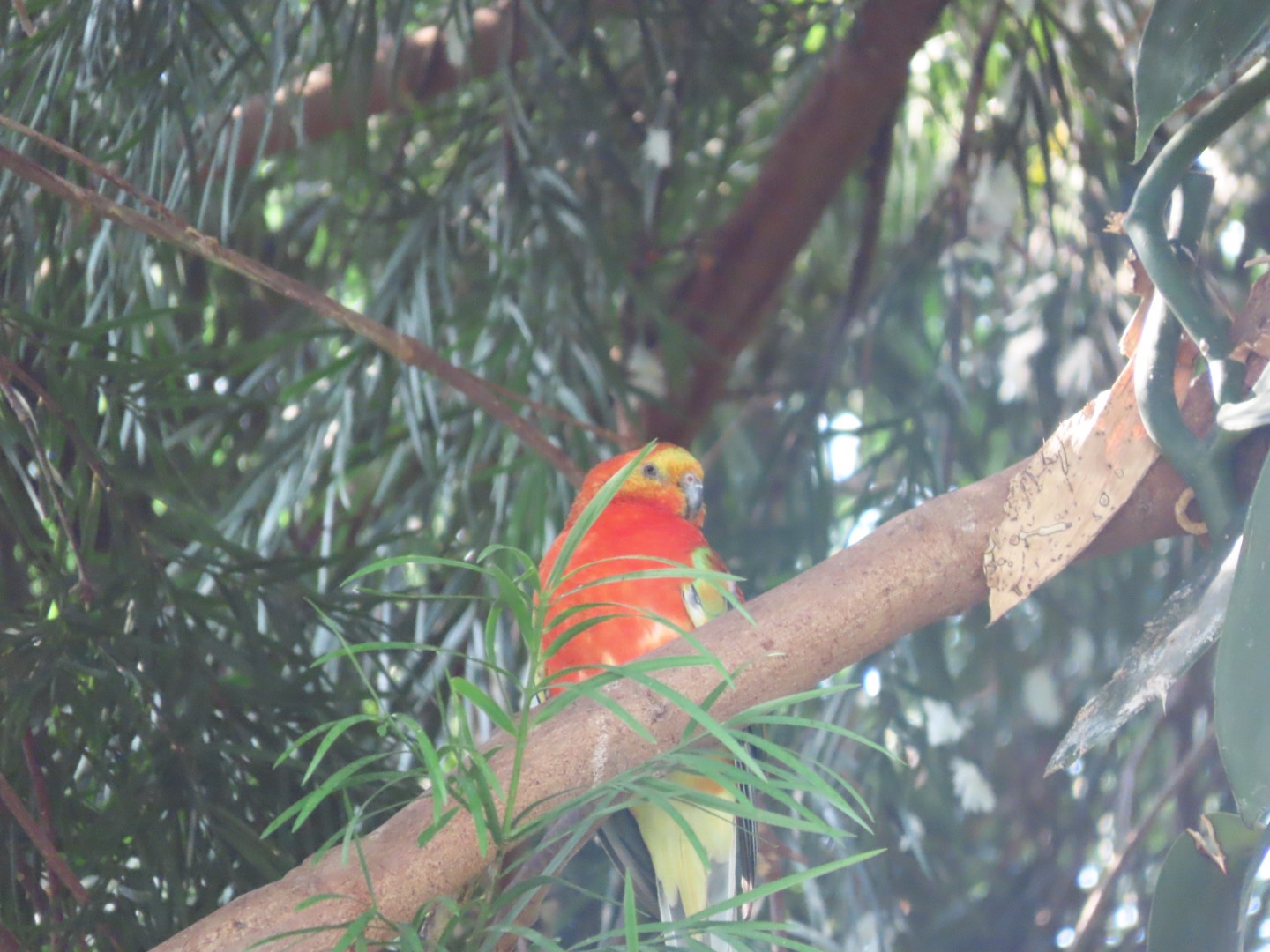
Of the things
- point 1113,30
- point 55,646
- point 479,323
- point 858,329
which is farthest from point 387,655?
point 1113,30

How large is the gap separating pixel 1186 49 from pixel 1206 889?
633 mm

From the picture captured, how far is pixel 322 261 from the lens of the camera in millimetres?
2461

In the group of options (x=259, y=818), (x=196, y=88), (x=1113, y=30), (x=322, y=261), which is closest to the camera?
(x=259, y=818)

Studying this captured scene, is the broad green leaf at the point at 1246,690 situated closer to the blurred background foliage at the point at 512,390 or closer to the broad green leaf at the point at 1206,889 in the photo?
the broad green leaf at the point at 1206,889

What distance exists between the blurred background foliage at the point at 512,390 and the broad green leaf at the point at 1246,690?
26.3 inches

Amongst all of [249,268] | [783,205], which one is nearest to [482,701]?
[249,268]

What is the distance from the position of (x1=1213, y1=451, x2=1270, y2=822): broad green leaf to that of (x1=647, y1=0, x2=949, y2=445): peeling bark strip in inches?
70.4

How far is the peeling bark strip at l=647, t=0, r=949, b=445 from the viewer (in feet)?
8.44

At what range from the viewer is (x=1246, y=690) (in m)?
0.75

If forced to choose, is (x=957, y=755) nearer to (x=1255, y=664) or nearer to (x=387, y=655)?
(x=387, y=655)

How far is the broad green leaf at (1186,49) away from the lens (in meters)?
0.88

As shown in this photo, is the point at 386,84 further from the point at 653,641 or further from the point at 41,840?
the point at 41,840

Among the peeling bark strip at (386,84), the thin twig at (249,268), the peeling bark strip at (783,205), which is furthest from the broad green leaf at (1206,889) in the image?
the peeling bark strip at (386,84)

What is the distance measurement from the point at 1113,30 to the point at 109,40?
2.12 metres
